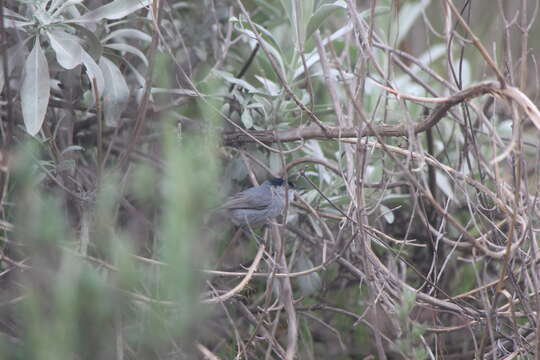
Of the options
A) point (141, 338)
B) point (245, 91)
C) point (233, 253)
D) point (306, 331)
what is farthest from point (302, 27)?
point (141, 338)

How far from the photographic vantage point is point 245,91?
332 cm

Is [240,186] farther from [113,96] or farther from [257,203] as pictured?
[113,96]

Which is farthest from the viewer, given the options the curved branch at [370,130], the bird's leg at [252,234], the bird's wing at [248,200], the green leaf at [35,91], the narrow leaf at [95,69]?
the bird's wing at [248,200]

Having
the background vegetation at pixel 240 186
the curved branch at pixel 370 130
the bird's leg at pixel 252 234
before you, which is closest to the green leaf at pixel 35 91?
the background vegetation at pixel 240 186

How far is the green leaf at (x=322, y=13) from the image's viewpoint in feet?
9.81

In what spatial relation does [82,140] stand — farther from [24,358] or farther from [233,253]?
[24,358]

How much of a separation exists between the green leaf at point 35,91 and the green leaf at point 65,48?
0.27 ft

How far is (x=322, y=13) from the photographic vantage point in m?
3.04

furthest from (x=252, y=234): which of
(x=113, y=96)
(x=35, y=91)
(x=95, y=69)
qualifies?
(x=35, y=91)

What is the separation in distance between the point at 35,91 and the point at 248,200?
53.7 inches

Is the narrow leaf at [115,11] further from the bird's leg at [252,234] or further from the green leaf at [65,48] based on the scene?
the bird's leg at [252,234]

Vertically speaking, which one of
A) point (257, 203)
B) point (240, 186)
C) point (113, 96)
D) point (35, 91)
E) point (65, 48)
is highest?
point (65, 48)

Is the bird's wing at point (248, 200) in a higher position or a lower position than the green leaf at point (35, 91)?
lower

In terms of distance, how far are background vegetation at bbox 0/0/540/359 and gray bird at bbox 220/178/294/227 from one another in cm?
8
